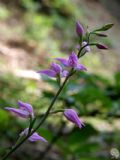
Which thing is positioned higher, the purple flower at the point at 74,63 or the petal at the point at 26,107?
the purple flower at the point at 74,63

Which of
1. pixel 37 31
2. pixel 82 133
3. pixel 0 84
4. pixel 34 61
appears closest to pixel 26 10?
pixel 37 31

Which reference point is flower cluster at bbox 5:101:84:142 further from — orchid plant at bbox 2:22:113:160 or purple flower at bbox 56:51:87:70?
purple flower at bbox 56:51:87:70

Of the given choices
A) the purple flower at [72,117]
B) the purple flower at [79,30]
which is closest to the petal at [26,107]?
the purple flower at [72,117]

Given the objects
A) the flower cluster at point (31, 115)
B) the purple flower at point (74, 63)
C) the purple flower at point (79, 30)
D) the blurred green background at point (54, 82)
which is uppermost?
the purple flower at point (79, 30)

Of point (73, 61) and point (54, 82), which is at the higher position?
point (73, 61)

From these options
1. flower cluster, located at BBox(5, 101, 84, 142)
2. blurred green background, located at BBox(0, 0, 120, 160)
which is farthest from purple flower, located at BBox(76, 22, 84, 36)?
blurred green background, located at BBox(0, 0, 120, 160)

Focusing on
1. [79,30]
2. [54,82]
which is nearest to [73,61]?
[79,30]

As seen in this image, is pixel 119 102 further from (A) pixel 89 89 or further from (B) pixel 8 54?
(B) pixel 8 54

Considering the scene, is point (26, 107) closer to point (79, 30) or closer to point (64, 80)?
point (64, 80)

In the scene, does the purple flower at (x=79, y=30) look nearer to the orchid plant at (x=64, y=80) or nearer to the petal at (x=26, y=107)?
the orchid plant at (x=64, y=80)
